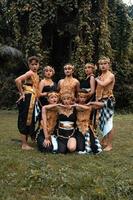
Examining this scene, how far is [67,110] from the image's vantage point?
8516 mm

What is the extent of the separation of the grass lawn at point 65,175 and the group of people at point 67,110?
30 centimetres

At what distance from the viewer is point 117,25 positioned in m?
20.7

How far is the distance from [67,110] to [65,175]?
2.07 meters

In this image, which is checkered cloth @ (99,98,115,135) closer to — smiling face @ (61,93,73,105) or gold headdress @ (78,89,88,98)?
gold headdress @ (78,89,88,98)

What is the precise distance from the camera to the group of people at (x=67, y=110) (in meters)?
8.38

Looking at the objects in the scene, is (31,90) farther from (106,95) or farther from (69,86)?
(106,95)

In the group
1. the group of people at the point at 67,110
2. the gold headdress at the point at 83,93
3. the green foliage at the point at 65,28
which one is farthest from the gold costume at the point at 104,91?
the green foliage at the point at 65,28

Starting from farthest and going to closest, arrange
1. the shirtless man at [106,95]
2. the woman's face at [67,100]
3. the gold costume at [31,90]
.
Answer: the gold costume at [31,90]
the shirtless man at [106,95]
the woman's face at [67,100]

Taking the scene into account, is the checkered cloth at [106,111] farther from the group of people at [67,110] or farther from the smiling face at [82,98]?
the smiling face at [82,98]

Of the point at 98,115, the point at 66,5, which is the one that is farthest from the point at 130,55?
the point at 98,115

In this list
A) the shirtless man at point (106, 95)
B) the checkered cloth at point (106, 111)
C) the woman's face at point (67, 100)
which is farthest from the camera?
the checkered cloth at point (106, 111)

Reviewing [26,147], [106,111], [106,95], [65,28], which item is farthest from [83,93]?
[65,28]

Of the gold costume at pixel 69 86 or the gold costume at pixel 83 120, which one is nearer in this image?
the gold costume at pixel 83 120

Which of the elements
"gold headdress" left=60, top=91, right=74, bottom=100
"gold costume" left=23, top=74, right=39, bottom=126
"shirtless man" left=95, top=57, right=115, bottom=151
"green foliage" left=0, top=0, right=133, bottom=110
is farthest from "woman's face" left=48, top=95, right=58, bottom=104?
"green foliage" left=0, top=0, right=133, bottom=110
